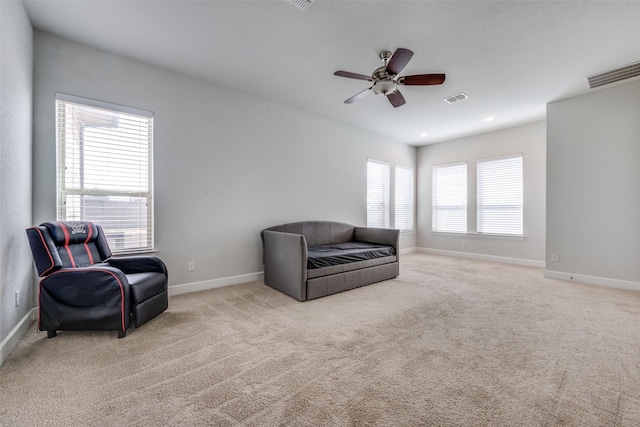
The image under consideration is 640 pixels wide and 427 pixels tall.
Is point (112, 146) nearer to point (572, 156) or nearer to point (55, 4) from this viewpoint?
point (55, 4)

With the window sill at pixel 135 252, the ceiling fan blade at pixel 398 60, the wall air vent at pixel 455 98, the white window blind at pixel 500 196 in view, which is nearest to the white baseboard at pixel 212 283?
the window sill at pixel 135 252

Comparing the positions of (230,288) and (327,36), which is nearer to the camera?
(327,36)

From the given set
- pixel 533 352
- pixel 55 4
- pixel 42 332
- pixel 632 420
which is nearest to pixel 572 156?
pixel 533 352

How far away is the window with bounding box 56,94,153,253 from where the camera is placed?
2654 millimetres

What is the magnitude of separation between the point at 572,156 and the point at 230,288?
18.0 feet

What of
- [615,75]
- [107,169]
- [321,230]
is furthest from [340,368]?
[615,75]

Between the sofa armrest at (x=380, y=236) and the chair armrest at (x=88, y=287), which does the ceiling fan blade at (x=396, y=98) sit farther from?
the chair armrest at (x=88, y=287)

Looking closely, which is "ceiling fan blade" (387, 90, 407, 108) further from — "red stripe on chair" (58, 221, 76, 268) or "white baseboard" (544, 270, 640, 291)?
"white baseboard" (544, 270, 640, 291)

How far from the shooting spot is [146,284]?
2.30 m

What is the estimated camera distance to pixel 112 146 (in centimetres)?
289

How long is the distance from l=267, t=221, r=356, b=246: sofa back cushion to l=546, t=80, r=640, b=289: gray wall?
335 cm

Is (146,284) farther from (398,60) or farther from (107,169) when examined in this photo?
(398,60)

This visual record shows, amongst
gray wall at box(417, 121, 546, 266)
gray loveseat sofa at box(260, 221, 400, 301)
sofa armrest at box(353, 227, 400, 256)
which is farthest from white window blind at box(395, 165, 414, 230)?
gray loveseat sofa at box(260, 221, 400, 301)

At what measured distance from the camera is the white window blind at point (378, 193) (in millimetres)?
5740
